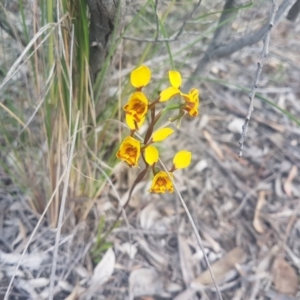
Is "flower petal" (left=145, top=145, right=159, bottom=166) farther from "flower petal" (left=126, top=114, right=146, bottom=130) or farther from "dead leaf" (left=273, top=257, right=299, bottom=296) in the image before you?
"dead leaf" (left=273, top=257, right=299, bottom=296)

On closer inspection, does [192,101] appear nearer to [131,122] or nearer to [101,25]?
[131,122]

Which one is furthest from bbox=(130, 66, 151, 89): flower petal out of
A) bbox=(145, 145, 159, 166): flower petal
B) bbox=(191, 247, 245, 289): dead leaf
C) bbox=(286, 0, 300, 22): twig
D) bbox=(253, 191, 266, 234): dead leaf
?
bbox=(253, 191, 266, 234): dead leaf

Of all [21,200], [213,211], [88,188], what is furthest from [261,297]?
[21,200]

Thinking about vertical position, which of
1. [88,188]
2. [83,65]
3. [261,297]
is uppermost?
[83,65]

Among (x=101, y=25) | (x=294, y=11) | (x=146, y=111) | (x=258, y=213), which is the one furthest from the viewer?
(x=258, y=213)

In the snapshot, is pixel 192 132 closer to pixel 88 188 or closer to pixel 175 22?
pixel 175 22

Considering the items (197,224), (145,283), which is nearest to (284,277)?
(197,224)

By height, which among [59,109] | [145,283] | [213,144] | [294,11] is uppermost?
[294,11]

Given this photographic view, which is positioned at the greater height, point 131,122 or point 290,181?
point 131,122
